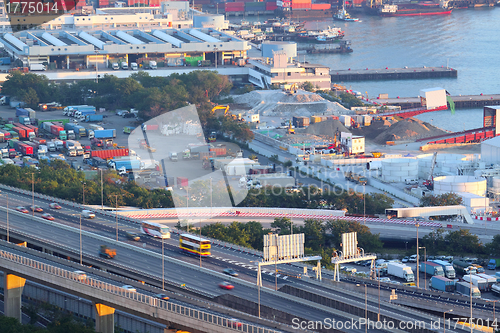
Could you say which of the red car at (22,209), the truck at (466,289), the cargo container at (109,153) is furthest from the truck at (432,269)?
the cargo container at (109,153)

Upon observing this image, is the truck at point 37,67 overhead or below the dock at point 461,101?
overhead

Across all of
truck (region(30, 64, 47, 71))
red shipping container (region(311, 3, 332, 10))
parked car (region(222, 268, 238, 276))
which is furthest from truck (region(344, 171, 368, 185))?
red shipping container (region(311, 3, 332, 10))

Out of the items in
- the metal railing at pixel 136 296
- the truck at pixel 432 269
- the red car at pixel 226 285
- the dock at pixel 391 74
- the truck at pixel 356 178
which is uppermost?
the dock at pixel 391 74

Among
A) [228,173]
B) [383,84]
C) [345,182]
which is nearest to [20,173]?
[228,173]

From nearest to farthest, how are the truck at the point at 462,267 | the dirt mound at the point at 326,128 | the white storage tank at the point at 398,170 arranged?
the truck at the point at 462,267
the white storage tank at the point at 398,170
the dirt mound at the point at 326,128

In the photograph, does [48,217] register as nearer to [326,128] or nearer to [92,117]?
[326,128]

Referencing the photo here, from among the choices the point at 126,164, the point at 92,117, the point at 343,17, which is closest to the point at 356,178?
the point at 126,164

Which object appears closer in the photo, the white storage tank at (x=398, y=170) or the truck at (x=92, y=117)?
the white storage tank at (x=398, y=170)

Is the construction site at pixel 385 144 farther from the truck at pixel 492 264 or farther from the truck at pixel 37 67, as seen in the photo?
the truck at pixel 37 67
